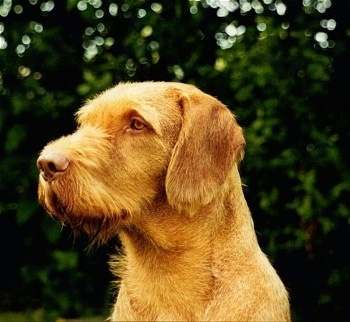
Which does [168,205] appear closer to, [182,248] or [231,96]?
[182,248]

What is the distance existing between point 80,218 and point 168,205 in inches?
→ 17.1

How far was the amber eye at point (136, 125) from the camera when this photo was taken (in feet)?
13.4

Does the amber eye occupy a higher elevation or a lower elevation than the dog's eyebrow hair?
lower

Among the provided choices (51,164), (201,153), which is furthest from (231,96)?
(51,164)

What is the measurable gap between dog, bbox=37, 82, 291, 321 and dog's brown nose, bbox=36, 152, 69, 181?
5cm

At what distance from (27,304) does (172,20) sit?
2.66 metres

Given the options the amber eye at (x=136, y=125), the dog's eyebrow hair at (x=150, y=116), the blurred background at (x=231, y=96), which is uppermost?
the dog's eyebrow hair at (x=150, y=116)

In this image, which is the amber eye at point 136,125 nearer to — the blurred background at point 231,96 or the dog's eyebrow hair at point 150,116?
the dog's eyebrow hair at point 150,116

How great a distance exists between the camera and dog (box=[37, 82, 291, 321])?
3.94 meters

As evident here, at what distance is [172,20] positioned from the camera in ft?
21.6

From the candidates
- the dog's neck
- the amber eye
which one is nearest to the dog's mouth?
the dog's neck

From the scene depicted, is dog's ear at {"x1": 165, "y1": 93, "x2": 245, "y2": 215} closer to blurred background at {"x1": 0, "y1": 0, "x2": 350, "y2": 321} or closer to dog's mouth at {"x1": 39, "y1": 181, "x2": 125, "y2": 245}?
dog's mouth at {"x1": 39, "y1": 181, "x2": 125, "y2": 245}

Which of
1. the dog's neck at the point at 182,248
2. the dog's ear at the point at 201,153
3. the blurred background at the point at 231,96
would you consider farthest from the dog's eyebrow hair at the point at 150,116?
the blurred background at the point at 231,96

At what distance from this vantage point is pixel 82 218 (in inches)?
156
